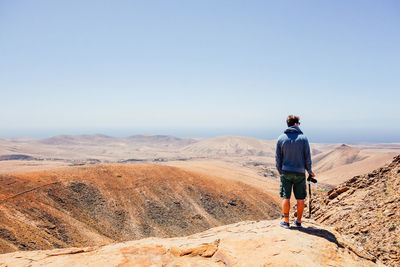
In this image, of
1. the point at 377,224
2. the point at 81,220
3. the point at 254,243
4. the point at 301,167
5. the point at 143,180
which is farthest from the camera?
the point at 143,180

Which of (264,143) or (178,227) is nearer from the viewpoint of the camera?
(178,227)

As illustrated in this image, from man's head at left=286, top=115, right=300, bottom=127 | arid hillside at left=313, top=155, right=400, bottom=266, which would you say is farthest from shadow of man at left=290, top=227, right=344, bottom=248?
A: man's head at left=286, top=115, right=300, bottom=127

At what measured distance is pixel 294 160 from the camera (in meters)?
6.41

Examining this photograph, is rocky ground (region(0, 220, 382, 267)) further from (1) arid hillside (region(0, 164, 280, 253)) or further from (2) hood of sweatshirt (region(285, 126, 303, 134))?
(1) arid hillside (region(0, 164, 280, 253))

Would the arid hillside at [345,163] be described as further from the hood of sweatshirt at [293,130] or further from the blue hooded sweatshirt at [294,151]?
the hood of sweatshirt at [293,130]

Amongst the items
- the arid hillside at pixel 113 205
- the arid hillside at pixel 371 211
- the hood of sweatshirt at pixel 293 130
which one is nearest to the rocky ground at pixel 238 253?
the arid hillside at pixel 371 211

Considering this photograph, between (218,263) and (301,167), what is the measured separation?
3105 mm

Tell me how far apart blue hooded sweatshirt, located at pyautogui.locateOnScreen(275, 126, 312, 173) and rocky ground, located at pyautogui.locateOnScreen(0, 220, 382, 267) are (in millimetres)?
1647

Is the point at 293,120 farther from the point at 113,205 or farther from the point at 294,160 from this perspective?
the point at 113,205

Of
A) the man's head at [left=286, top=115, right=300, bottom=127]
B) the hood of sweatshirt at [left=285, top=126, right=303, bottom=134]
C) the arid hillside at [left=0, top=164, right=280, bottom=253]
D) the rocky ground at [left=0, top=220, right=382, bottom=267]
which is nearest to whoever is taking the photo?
the rocky ground at [left=0, top=220, right=382, bottom=267]

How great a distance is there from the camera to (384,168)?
36.0 feet

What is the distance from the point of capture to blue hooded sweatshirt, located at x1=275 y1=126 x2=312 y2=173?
638 cm

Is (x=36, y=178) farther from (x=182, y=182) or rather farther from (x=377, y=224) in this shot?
(x=377, y=224)

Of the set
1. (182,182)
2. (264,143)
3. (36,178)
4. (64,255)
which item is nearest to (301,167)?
(64,255)
